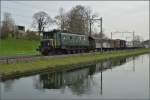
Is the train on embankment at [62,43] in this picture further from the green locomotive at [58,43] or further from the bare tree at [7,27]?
the bare tree at [7,27]

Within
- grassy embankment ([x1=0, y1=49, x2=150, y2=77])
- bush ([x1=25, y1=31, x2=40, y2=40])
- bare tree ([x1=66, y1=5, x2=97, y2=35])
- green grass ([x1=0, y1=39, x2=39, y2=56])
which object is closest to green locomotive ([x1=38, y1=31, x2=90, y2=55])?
grassy embankment ([x1=0, y1=49, x2=150, y2=77])

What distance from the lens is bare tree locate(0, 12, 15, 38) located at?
95981 millimetres

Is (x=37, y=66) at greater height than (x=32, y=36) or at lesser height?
lesser

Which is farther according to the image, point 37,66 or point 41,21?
point 41,21

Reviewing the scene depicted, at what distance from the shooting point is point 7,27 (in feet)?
326

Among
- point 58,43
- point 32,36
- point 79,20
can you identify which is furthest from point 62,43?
point 32,36

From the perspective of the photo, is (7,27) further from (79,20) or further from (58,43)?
(58,43)

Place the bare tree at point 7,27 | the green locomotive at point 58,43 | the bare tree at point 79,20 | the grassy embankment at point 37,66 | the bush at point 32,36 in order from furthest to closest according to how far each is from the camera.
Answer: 1. the bush at point 32,36
2. the bare tree at point 7,27
3. the bare tree at point 79,20
4. the green locomotive at point 58,43
5. the grassy embankment at point 37,66

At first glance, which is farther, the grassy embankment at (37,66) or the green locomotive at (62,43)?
the green locomotive at (62,43)

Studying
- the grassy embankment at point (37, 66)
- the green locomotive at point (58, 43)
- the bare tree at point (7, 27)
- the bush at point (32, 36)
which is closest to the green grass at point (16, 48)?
the bare tree at point (7, 27)

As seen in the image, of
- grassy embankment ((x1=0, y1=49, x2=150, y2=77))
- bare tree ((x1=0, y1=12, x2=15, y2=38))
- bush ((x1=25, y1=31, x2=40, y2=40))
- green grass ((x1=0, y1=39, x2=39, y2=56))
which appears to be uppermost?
bare tree ((x1=0, y1=12, x2=15, y2=38))

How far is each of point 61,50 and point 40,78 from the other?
1846cm

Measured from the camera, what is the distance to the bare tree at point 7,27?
315 feet

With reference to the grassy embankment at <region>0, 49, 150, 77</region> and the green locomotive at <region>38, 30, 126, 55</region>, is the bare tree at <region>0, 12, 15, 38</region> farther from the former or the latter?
the grassy embankment at <region>0, 49, 150, 77</region>
